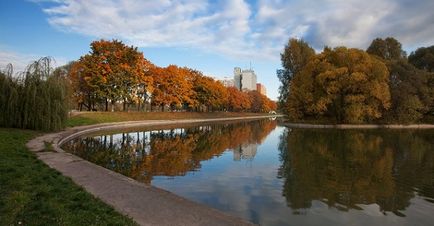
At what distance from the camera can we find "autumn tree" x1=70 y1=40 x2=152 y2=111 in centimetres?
5541

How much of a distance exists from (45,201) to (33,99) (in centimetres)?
2167

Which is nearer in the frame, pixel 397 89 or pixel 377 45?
pixel 397 89

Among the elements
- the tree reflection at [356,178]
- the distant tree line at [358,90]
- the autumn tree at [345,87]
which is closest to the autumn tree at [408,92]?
the distant tree line at [358,90]

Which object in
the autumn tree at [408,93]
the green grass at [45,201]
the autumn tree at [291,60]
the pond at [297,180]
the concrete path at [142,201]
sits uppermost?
the autumn tree at [291,60]

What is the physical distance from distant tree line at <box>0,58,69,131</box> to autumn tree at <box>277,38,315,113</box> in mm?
49372

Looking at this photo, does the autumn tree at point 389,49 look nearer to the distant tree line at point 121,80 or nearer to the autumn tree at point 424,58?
the autumn tree at point 424,58

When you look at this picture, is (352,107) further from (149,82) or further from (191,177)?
(191,177)

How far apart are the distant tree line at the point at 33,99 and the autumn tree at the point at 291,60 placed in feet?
162

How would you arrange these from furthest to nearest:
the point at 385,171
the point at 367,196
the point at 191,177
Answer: the point at 385,171, the point at 191,177, the point at 367,196

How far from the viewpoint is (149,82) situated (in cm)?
6412

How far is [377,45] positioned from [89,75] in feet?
186

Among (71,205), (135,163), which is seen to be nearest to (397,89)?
(135,163)

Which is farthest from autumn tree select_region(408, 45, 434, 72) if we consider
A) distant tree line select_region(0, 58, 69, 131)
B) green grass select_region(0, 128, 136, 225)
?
green grass select_region(0, 128, 136, 225)

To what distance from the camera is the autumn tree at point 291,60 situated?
235ft
